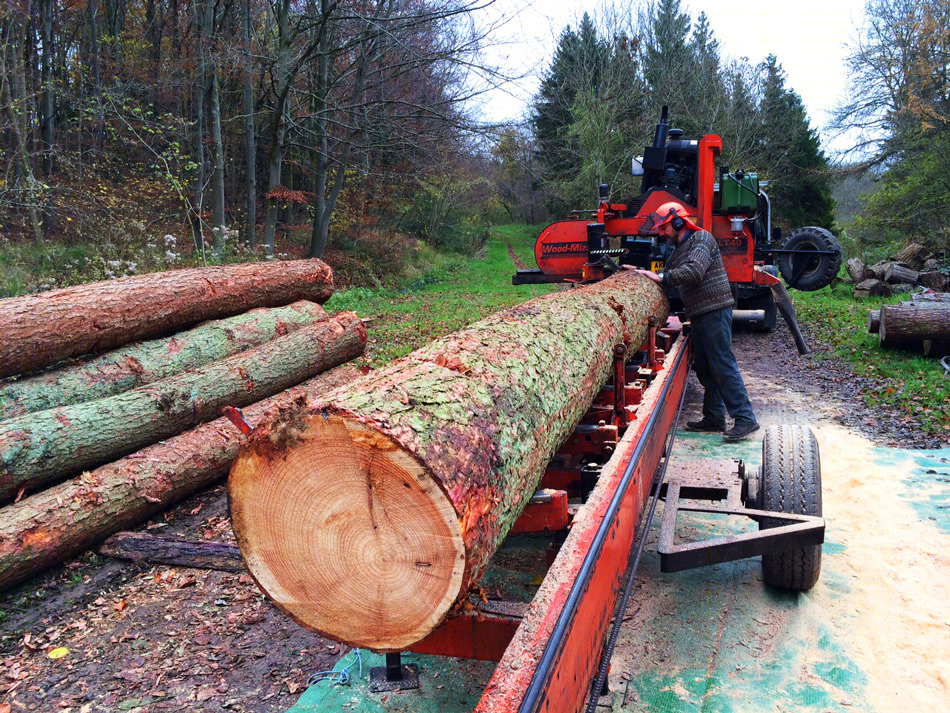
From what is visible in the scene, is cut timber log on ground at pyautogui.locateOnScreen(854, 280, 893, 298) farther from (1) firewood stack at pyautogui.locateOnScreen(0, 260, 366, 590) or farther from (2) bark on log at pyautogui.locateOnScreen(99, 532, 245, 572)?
(2) bark on log at pyautogui.locateOnScreen(99, 532, 245, 572)

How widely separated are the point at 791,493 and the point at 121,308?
15.5 feet

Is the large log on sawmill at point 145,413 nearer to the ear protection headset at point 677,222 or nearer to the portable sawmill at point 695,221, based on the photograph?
the portable sawmill at point 695,221

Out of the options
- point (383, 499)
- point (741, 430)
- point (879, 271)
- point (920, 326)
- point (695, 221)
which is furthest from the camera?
point (879, 271)

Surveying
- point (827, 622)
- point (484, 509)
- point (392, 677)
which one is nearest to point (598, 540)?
point (484, 509)

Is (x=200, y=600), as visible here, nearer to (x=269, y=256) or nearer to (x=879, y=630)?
(x=879, y=630)

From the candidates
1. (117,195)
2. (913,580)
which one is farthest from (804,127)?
(913,580)

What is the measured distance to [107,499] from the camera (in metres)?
4.16

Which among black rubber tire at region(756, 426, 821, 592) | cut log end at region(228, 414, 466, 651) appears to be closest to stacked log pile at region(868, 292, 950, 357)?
black rubber tire at region(756, 426, 821, 592)

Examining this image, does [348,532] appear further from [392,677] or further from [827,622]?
[827,622]

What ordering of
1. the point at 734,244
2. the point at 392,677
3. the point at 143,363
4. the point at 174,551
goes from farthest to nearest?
1. the point at 734,244
2. the point at 143,363
3. the point at 174,551
4. the point at 392,677

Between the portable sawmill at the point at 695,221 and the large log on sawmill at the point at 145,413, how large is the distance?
303cm

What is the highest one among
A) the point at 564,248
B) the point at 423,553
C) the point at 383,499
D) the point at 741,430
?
the point at 564,248

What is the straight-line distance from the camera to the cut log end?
5.75ft

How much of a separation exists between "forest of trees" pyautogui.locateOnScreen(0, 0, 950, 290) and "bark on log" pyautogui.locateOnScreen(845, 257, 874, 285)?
7.70ft
